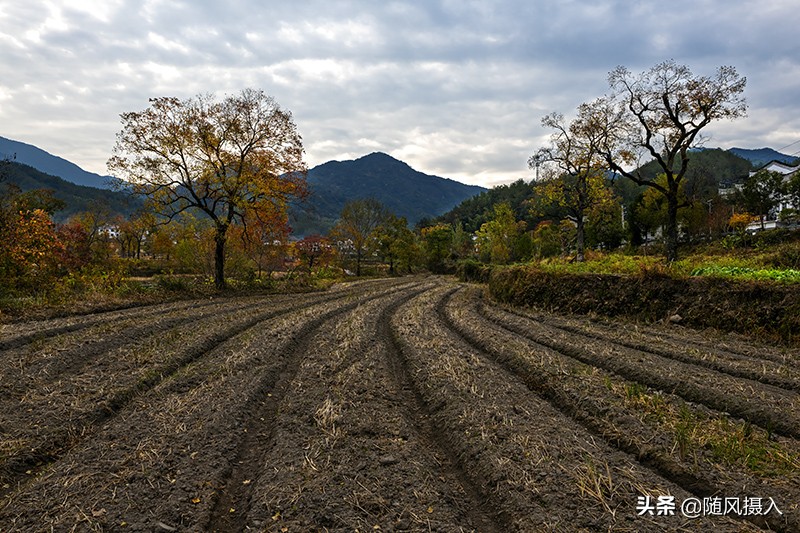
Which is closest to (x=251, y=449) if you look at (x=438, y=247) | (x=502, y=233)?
(x=502, y=233)

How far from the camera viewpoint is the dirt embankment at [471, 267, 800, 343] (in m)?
10.3

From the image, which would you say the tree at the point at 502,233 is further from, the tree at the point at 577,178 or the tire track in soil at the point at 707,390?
the tire track in soil at the point at 707,390

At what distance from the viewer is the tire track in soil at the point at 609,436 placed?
4109 millimetres

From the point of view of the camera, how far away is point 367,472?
4578 mm

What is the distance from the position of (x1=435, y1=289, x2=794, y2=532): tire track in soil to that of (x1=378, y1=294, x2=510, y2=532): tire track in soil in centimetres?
195

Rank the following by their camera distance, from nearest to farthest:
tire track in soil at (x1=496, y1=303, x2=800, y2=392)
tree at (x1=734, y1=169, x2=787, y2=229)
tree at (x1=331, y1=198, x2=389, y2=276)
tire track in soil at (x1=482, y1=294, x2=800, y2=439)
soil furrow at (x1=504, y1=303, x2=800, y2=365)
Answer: tire track in soil at (x1=482, y1=294, x2=800, y2=439) → tire track in soil at (x1=496, y1=303, x2=800, y2=392) → soil furrow at (x1=504, y1=303, x2=800, y2=365) → tree at (x1=734, y1=169, x2=787, y2=229) → tree at (x1=331, y1=198, x2=389, y2=276)

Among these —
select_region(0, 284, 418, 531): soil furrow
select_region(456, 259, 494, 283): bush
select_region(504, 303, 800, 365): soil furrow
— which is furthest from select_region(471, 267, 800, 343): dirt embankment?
select_region(456, 259, 494, 283): bush

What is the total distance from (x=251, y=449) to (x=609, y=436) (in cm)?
464

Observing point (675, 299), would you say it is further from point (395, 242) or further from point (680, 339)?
point (395, 242)

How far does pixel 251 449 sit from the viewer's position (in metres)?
5.27

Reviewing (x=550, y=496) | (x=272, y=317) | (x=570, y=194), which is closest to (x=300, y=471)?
(x=550, y=496)

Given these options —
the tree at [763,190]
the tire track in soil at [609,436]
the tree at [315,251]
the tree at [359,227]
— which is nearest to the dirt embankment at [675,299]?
the tire track in soil at [609,436]

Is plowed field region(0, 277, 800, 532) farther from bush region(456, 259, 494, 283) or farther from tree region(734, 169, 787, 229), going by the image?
tree region(734, 169, 787, 229)

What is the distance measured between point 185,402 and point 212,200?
68.5 ft
